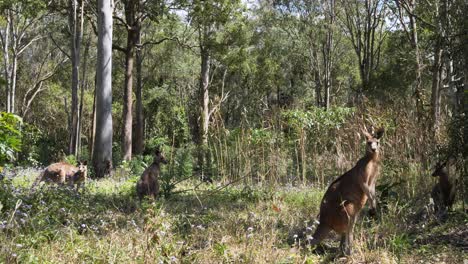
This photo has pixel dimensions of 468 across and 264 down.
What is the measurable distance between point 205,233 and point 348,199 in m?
1.67

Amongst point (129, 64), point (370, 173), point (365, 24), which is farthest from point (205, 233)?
point (365, 24)

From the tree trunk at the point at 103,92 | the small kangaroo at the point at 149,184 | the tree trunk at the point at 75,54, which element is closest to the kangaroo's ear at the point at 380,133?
the small kangaroo at the point at 149,184

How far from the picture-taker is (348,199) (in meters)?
5.14

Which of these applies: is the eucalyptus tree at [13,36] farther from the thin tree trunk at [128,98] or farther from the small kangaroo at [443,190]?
the small kangaroo at [443,190]

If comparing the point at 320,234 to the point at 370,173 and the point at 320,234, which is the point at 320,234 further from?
the point at 370,173

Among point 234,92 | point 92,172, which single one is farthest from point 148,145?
point 92,172

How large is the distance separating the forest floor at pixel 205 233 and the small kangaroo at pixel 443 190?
6.6 inches

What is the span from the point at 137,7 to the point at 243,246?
49.2ft

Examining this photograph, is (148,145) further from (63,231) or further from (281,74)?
(63,231)

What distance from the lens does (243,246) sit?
4.88 m

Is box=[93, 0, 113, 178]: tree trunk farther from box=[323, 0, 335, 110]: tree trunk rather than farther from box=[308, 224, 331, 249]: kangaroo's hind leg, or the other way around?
box=[323, 0, 335, 110]: tree trunk

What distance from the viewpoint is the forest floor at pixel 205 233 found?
4352 millimetres

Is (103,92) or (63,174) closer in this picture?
(63,174)

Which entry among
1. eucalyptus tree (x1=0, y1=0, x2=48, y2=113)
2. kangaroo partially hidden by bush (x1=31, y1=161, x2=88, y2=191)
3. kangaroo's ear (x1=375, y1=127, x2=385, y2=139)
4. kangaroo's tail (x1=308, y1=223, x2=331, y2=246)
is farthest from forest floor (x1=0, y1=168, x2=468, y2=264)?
eucalyptus tree (x1=0, y1=0, x2=48, y2=113)
